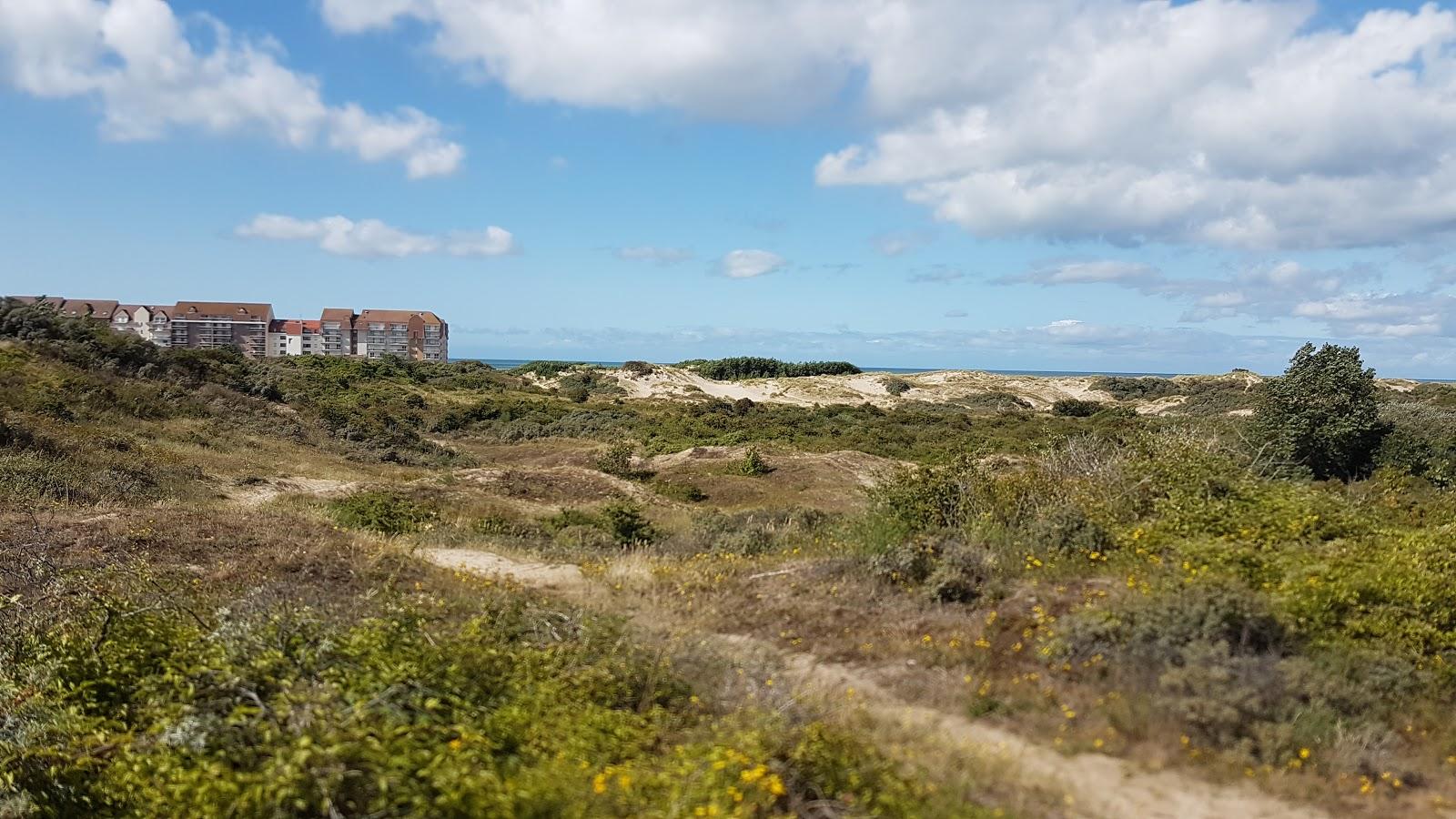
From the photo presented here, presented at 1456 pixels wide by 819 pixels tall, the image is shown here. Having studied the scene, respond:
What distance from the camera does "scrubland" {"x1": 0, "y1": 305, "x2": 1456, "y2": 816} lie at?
4598 mm

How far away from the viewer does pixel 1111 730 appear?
545cm

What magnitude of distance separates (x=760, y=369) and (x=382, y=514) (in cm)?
5690

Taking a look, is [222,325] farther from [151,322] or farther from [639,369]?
[639,369]

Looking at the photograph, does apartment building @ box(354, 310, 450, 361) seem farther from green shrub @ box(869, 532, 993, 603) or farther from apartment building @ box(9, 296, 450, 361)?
green shrub @ box(869, 532, 993, 603)

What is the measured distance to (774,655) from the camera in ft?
22.6

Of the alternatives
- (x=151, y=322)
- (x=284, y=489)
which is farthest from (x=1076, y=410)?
(x=151, y=322)

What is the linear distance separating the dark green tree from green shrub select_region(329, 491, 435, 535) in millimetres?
16775

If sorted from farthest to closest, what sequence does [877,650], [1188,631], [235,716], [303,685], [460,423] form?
[460,423] < [877,650] < [1188,631] < [303,685] < [235,716]

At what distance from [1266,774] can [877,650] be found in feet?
8.78

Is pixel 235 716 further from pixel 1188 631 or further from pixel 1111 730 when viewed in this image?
pixel 1188 631

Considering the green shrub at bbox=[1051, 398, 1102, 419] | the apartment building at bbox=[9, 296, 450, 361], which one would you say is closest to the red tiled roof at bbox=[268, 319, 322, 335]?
the apartment building at bbox=[9, 296, 450, 361]

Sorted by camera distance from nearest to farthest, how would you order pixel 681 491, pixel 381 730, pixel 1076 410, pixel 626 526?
1. pixel 381 730
2. pixel 626 526
3. pixel 681 491
4. pixel 1076 410

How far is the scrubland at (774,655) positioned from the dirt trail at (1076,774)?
21 millimetres

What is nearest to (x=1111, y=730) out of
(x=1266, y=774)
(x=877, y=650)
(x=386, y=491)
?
(x=1266, y=774)
